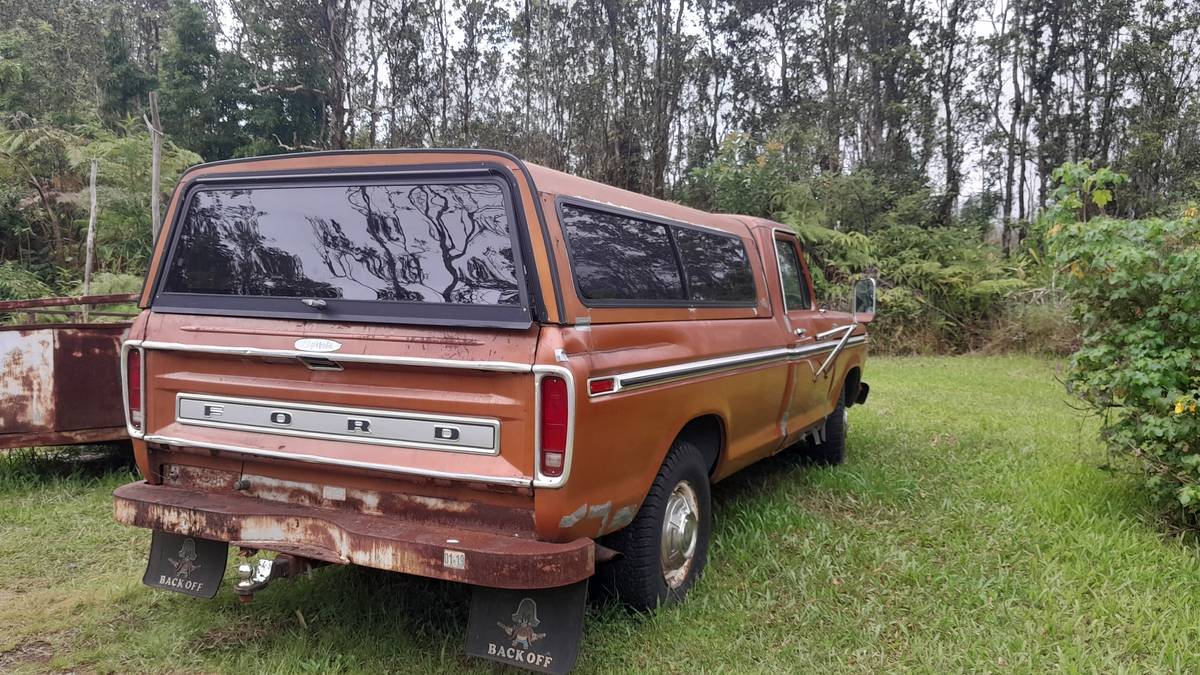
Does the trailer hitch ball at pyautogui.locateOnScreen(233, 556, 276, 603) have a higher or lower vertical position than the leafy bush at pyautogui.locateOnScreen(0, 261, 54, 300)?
lower

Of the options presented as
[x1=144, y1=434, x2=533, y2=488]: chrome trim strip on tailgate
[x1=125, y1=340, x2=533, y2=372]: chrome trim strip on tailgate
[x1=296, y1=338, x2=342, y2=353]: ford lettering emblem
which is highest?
[x1=296, y1=338, x2=342, y2=353]: ford lettering emblem

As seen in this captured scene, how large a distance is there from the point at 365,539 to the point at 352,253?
43.6 inches

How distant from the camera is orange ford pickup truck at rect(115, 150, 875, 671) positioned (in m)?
2.65

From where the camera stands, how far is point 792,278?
5246mm

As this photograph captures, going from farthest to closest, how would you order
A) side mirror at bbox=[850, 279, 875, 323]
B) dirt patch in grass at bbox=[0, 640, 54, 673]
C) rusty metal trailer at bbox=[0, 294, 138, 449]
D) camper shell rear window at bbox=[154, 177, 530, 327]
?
side mirror at bbox=[850, 279, 875, 323], rusty metal trailer at bbox=[0, 294, 138, 449], dirt patch in grass at bbox=[0, 640, 54, 673], camper shell rear window at bbox=[154, 177, 530, 327]

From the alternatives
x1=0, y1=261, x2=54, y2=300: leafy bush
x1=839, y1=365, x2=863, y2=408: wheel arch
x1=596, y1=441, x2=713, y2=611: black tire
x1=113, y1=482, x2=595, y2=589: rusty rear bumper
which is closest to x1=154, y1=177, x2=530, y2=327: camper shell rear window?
x1=113, y1=482, x2=595, y2=589: rusty rear bumper

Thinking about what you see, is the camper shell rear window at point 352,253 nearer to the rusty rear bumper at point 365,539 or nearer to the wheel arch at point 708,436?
the rusty rear bumper at point 365,539

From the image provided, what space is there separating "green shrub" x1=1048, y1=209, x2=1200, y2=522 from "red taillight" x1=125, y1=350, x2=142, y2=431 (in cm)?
496

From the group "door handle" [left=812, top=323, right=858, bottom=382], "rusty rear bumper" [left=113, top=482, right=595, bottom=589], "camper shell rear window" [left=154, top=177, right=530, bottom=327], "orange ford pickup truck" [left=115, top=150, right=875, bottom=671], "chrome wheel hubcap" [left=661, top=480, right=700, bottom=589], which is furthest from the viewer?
"door handle" [left=812, top=323, right=858, bottom=382]

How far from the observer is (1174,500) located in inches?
171

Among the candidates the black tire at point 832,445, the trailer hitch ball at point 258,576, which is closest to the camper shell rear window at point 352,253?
the trailer hitch ball at point 258,576

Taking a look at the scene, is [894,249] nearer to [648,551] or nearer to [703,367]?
[703,367]

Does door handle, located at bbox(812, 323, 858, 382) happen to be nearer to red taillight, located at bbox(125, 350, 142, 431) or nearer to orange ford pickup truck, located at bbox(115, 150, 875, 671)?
orange ford pickup truck, located at bbox(115, 150, 875, 671)

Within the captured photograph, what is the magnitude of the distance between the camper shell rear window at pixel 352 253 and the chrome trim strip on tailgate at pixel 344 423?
1.16 ft
